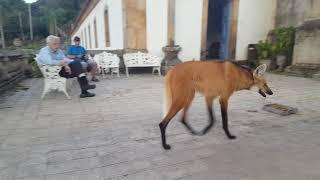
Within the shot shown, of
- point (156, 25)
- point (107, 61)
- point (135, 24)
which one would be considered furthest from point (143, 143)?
point (156, 25)

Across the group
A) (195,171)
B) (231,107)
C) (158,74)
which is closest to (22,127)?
(195,171)

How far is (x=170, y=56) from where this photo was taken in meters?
9.00

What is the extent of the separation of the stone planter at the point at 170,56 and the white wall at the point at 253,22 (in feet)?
8.92

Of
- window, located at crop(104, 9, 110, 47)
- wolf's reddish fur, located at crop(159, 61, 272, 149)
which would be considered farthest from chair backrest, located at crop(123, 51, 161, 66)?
wolf's reddish fur, located at crop(159, 61, 272, 149)

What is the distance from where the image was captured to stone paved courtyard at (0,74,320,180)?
92.0 inches

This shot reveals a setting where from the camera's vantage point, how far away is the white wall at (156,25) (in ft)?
29.0

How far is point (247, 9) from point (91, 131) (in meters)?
8.57

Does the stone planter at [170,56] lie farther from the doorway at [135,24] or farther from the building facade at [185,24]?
the doorway at [135,24]

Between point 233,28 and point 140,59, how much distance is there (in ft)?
12.7

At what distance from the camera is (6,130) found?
11.2 feet

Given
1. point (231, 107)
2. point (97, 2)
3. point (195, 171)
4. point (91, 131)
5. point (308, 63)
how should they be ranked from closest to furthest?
point (195, 171)
point (91, 131)
point (231, 107)
point (308, 63)
point (97, 2)

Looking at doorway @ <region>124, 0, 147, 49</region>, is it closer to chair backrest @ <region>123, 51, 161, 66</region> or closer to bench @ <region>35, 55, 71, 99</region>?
chair backrest @ <region>123, 51, 161, 66</region>

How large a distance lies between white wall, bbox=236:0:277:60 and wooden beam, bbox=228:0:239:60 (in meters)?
0.15

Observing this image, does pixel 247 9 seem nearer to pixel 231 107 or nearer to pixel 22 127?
pixel 231 107
